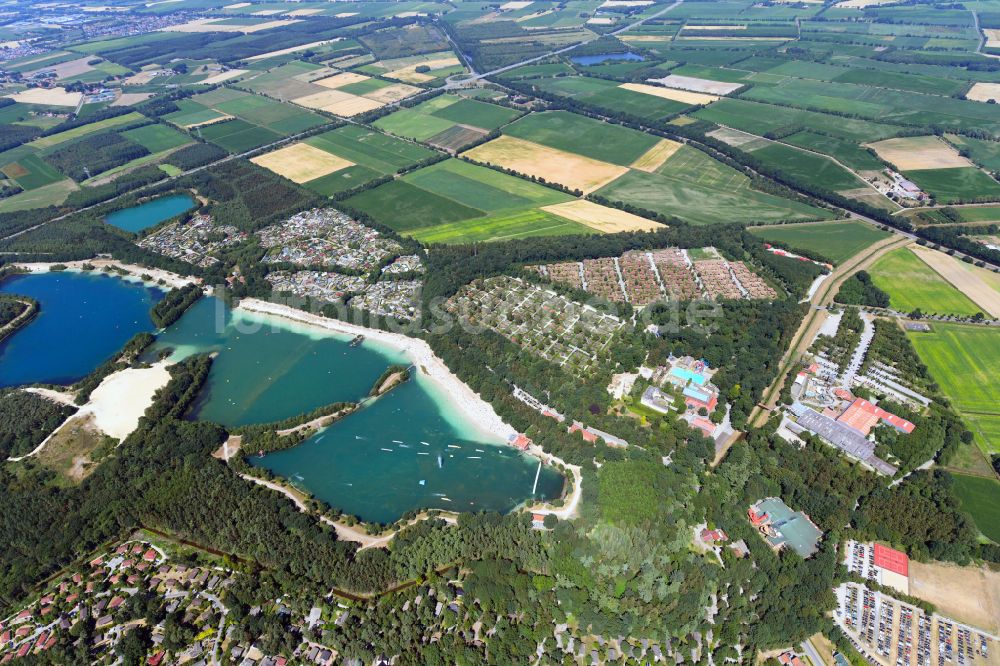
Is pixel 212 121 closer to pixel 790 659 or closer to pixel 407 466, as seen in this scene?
pixel 407 466

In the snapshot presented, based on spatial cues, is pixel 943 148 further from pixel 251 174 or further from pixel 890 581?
pixel 251 174

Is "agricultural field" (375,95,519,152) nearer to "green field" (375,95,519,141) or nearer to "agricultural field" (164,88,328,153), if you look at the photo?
"green field" (375,95,519,141)

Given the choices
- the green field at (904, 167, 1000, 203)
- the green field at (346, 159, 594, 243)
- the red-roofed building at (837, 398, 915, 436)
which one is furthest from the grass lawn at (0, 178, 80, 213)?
the green field at (904, 167, 1000, 203)

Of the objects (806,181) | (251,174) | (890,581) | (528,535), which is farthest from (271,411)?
(806,181)

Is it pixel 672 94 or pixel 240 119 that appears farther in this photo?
pixel 672 94

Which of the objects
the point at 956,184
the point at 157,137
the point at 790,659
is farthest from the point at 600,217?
the point at 157,137

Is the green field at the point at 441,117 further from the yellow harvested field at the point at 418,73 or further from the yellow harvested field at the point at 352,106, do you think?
the yellow harvested field at the point at 418,73
